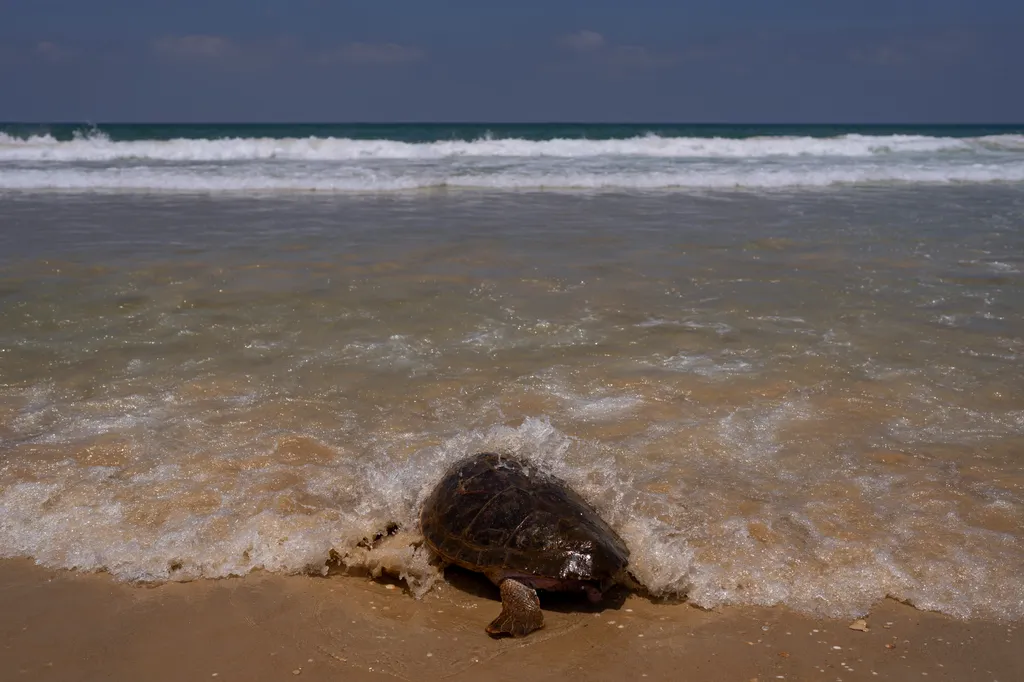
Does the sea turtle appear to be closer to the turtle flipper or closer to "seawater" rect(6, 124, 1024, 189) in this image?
the turtle flipper

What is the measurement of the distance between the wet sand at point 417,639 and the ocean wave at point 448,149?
20.6m

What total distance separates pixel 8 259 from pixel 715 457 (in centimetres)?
748

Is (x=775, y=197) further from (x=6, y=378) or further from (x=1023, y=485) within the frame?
(x=6, y=378)

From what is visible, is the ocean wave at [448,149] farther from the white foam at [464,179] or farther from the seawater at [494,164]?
the white foam at [464,179]

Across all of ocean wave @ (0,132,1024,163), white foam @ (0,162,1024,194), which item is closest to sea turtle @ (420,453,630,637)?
white foam @ (0,162,1024,194)

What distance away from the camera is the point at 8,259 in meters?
8.16

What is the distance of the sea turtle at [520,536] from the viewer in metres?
3.11

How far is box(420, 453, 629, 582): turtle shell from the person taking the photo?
10.4 ft

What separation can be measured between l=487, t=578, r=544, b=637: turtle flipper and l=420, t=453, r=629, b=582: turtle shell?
0.07 metres

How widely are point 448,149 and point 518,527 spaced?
2369 centimetres

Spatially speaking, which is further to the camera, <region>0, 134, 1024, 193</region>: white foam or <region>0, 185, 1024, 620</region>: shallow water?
<region>0, 134, 1024, 193</region>: white foam

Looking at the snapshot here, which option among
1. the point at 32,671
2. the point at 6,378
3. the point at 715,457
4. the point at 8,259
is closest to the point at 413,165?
the point at 8,259

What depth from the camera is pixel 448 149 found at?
1018 inches

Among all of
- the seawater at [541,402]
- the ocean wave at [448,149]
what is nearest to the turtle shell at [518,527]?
the seawater at [541,402]
